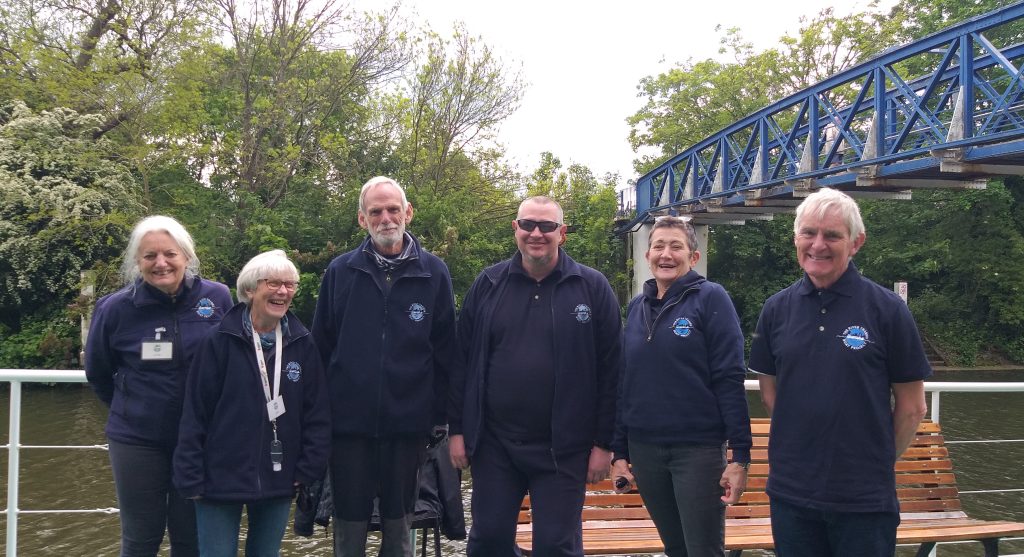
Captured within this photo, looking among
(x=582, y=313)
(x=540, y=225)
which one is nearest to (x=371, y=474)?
(x=582, y=313)

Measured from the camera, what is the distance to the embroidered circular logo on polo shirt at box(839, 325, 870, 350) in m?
2.42

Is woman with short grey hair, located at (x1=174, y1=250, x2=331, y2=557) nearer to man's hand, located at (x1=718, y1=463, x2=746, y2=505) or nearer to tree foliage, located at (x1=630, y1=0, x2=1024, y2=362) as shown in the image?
man's hand, located at (x1=718, y1=463, x2=746, y2=505)

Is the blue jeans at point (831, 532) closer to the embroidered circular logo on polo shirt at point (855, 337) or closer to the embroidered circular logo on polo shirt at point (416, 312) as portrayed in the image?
the embroidered circular logo on polo shirt at point (855, 337)

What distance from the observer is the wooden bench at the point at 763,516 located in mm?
3508

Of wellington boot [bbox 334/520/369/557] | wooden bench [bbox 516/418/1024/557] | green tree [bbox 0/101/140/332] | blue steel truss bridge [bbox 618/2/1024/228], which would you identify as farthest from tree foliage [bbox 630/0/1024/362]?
wellington boot [bbox 334/520/369/557]

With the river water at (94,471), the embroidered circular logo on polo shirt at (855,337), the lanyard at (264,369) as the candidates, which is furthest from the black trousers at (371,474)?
the river water at (94,471)

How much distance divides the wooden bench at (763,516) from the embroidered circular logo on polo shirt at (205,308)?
1.65 metres

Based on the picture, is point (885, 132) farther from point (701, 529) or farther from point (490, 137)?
point (701, 529)

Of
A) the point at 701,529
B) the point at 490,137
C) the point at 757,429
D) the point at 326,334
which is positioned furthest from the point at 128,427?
the point at 490,137

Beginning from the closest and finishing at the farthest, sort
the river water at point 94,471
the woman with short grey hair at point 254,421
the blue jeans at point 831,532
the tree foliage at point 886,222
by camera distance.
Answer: the blue jeans at point 831,532
the woman with short grey hair at point 254,421
the river water at point 94,471
the tree foliage at point 886,222

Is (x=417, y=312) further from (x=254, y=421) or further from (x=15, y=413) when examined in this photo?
(x=15, y=413)

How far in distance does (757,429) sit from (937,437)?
1.00 metres

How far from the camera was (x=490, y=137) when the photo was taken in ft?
73.0

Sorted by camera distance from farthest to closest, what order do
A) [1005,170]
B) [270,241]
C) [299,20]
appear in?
1. [299,20]
2. [270,241]
3. [1005,170]
